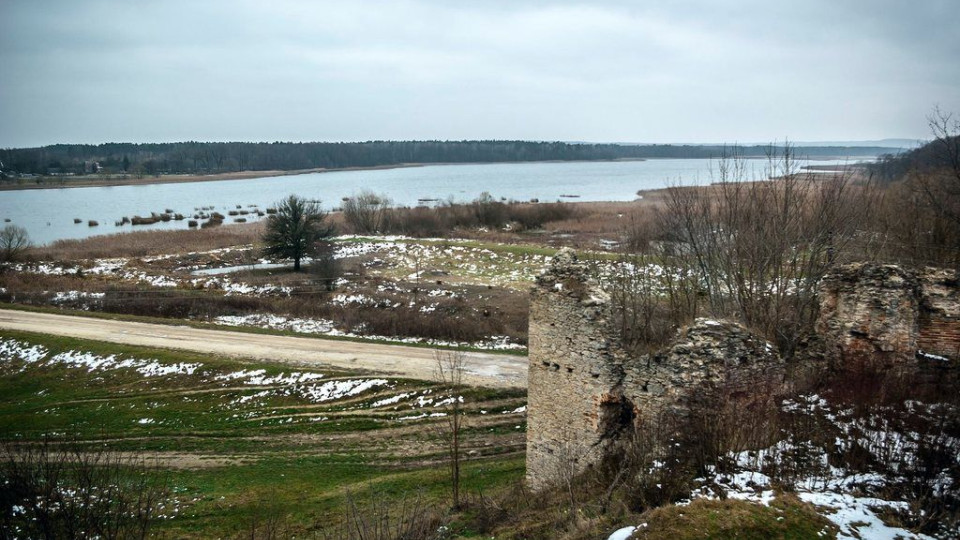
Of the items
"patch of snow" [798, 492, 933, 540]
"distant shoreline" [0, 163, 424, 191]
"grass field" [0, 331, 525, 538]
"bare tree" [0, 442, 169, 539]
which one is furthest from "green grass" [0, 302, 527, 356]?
"distant shoreline" [0, 163, 424, 191]

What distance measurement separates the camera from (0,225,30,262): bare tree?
42.2m

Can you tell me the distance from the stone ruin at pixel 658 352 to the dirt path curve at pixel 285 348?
872 centimetres

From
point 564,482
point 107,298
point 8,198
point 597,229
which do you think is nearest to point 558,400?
point 564,482

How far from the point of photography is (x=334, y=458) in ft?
53.2

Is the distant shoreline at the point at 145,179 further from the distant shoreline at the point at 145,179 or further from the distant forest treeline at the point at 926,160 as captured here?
the distant forest treeline at the point at 926,160

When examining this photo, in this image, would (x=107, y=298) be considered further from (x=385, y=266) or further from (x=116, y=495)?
(x=116, y=495)

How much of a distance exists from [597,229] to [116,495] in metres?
43.3

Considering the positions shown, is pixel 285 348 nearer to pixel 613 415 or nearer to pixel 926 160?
pixel 613 415

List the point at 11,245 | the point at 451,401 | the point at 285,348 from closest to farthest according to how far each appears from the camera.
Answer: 1. the point at 451,401
2. the point at 285,348
3. the point at 11,245

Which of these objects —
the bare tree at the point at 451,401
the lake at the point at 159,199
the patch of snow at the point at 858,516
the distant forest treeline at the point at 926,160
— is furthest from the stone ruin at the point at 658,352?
the lake at the point at 159,199

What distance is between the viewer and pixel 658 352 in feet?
32.3

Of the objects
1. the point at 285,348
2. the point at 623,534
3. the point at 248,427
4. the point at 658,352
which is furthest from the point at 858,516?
the point at 285,348

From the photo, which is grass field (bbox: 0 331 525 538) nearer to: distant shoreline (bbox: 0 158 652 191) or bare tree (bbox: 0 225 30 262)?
bare tree (bbox: 0 225 30 262)

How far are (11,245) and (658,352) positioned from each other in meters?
49.7
